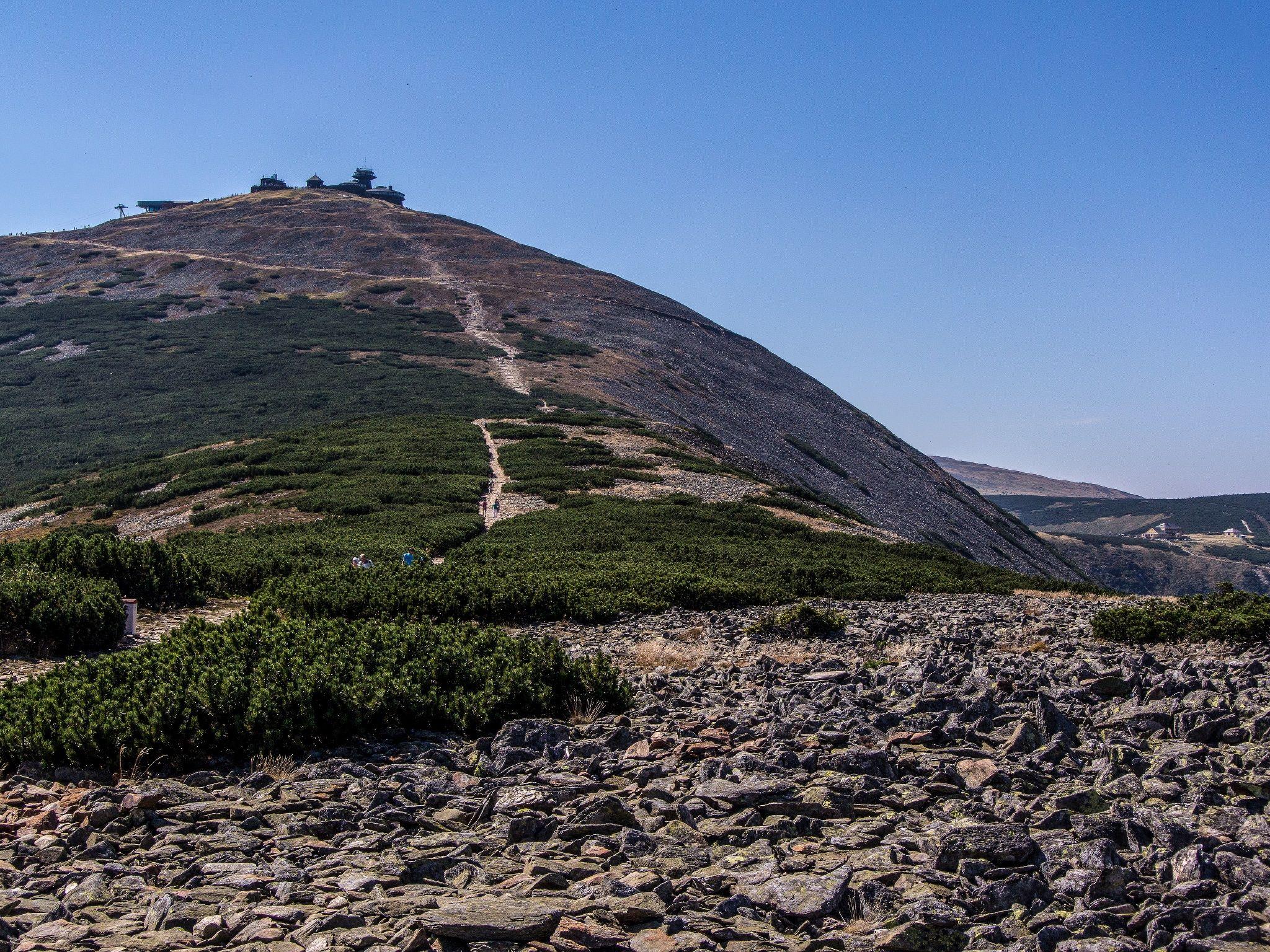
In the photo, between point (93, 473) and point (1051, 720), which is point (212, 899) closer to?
point (1051, 720)

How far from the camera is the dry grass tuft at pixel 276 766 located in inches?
299

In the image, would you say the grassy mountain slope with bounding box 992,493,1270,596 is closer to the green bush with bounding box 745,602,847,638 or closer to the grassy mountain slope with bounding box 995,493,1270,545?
the grassy mountain slope with bounding box 995,493,1270,545

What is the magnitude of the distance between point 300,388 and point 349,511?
3174 centimetres

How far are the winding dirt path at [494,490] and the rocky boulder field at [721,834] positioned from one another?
23568mm

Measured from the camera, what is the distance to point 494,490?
1473 inches

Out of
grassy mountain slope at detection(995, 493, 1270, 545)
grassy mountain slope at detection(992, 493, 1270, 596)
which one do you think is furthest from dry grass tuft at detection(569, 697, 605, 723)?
grassy mountain slope at detection(995, 493, 1270, 545)

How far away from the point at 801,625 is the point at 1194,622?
5376 millimetres

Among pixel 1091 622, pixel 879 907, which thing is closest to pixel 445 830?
pixel 879 907

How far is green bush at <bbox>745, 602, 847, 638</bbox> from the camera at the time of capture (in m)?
15.7

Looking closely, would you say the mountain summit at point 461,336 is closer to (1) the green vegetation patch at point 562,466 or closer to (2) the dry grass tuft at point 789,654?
(1) the green vegetation patch at point 562,466

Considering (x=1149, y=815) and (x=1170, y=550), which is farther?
(x=1170, y=550)

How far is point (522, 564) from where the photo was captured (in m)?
23.2

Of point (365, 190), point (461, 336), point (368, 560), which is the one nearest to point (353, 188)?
point (365, 190)

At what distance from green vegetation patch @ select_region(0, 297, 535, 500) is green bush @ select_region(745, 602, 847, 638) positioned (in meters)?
37.3
